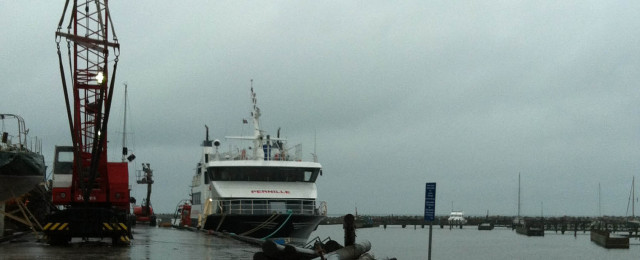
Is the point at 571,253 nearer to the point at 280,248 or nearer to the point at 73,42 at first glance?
the point at 73,42

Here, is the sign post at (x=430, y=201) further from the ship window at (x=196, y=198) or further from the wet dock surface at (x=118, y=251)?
the ship window at (x=196, y=198)

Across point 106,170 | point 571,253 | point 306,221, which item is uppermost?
point 106,170

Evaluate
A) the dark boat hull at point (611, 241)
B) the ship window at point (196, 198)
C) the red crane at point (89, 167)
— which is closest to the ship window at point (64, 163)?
the red crane at point (89, 167)

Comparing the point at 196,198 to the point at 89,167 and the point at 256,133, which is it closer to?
the point at 256,133

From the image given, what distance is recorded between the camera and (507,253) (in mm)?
68062

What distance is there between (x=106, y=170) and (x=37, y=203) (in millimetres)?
15711

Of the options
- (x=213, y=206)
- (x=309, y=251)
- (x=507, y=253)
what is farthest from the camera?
(x=507, y=253)

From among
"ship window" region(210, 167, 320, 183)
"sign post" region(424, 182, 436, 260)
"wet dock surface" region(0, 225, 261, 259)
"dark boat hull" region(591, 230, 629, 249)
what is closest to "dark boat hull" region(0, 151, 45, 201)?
"wet dock surface" region(0, 225, 261, 259)

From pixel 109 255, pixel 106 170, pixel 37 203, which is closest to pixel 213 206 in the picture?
pixel 37 203

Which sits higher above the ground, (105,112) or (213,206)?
(105,112)

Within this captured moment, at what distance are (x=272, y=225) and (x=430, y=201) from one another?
2027 centimetres

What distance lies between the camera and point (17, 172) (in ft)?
86.5

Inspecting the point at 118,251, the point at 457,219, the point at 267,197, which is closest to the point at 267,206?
the point at 267,197

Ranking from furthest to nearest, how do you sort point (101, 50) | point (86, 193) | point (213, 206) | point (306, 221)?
point (213, 206)
point (306, 221)
point (101, 50)
point (86, 193)
